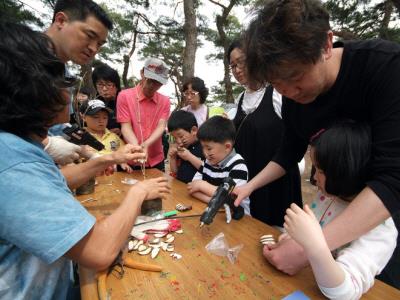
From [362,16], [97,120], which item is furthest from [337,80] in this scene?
[362,16]

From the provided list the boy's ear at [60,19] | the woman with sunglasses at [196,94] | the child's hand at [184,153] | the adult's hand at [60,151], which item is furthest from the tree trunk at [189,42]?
the adult's hand at [60,151]

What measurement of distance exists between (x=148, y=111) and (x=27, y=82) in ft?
7.23

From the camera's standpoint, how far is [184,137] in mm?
2557

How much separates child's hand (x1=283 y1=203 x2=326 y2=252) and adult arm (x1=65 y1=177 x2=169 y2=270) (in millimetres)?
573

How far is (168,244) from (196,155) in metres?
1.39

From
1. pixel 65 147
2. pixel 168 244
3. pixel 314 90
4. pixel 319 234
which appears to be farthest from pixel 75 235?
pixel 65 147

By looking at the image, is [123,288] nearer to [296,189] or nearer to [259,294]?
[259,294]

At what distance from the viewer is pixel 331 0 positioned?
685 cm

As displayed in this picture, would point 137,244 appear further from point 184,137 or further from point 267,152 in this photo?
point 184,137

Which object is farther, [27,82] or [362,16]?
[362,16]

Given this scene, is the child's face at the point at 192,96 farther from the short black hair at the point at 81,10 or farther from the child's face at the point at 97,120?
the short black hair at the point at 81,10

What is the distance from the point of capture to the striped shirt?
1795mm

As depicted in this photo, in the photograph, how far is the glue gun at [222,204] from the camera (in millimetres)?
1278

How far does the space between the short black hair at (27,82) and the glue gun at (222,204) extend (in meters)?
0.77
